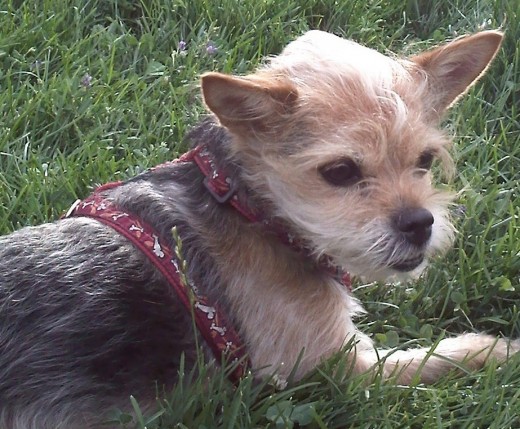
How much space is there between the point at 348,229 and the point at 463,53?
79cm

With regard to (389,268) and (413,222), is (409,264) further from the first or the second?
(413,222)

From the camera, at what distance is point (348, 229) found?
289 cm

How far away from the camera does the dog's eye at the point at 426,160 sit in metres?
2.97

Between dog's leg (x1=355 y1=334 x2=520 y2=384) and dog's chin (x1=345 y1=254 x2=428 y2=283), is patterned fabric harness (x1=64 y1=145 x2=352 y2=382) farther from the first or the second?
dog's leg (x1=355 y1=334 x2=520 y2=384)

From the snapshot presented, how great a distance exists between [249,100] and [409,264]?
0.77 metres

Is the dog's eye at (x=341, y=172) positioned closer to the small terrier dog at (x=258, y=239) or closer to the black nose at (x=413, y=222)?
the small terrier dog at (x=258, y=239)

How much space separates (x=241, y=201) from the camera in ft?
9.89

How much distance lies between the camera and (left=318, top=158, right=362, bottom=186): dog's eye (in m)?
2.85

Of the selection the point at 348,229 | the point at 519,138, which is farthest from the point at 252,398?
the point at 519,138

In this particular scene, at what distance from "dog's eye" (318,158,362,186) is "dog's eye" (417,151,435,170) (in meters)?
0.25

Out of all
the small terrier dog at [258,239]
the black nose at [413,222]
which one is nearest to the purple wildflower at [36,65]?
the small terrier dog at [258,239]

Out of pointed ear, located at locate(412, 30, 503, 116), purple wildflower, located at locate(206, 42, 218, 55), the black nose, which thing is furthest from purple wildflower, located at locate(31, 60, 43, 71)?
Answer: the black nose

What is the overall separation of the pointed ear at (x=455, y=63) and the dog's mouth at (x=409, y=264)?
552mm

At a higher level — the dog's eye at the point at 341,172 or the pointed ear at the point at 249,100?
the pointed ear at the point at 249,100
